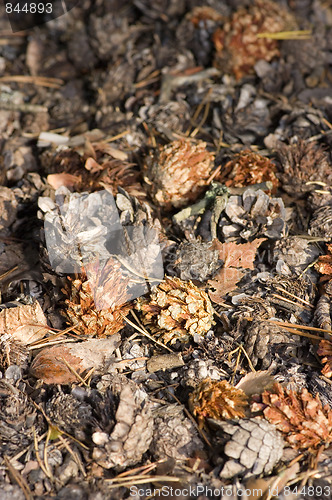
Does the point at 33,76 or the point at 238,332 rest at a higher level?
the point at 33,76

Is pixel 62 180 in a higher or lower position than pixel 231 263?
higher

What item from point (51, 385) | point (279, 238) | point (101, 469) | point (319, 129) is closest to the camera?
point (101, 469)

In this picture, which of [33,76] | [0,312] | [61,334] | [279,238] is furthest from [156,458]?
[33,76]

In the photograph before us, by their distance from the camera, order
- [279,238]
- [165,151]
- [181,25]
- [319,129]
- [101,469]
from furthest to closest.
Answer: [181,25] < [319,129] < [165,151] < [279,238] < [101,469]

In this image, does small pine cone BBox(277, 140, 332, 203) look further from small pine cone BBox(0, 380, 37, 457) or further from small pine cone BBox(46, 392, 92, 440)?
small pine cone BBox(0, 380, 37, 457)

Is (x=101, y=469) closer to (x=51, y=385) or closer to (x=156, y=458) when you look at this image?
(x=156, y=458)

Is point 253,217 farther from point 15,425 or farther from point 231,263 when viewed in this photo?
point 15,425

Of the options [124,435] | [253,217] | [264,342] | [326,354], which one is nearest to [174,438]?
[124,435]

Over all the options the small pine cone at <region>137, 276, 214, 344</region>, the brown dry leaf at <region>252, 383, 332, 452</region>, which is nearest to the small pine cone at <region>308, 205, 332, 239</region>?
the small pine cone at <region>137, 276, 214, 344</region>
